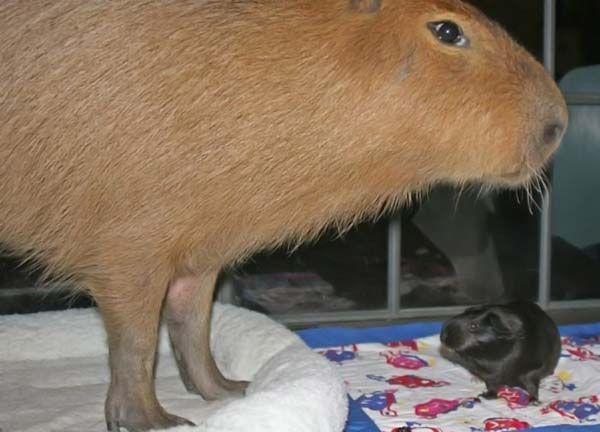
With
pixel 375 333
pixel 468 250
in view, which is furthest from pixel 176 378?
pixel 468 250

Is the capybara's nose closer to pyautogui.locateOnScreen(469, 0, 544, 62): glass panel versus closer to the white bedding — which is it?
the white bedding

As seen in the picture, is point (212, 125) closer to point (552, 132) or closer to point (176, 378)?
point (552, 132)

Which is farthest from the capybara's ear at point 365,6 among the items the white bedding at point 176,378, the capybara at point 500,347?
the capybara at point 500,347

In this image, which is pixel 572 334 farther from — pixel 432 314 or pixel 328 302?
pixel 328 302

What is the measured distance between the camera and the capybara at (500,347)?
8.97ft

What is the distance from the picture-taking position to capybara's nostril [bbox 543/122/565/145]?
2250 mm

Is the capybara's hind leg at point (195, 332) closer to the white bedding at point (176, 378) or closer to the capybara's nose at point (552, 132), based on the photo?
the white bedding at point (176, 378)


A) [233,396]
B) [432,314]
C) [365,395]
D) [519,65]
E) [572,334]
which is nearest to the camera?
[519,65]

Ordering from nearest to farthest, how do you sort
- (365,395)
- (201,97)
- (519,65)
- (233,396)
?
(201,97) < (519,65) < (233,396) < (365,395)

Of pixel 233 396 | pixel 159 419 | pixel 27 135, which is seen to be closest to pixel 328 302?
pixel 233 396

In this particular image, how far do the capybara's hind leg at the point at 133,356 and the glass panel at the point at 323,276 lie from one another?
1774 mm

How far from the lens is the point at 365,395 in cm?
279

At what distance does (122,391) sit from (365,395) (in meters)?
0.86

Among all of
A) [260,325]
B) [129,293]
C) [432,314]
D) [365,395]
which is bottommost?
[432,314]
